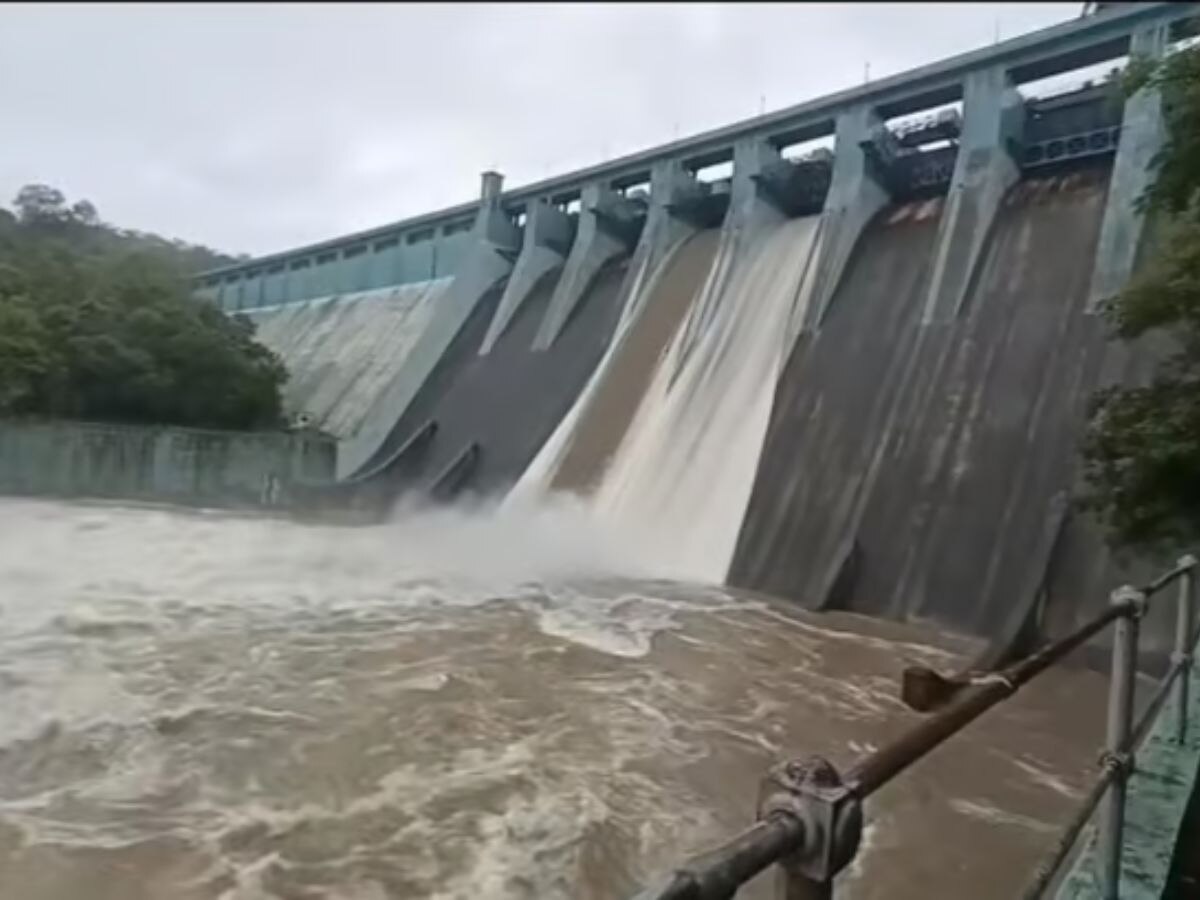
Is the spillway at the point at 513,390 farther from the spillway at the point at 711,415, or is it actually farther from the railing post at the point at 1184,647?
the railing post at the point at 1184,647

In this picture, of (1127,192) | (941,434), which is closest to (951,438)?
(941,434)

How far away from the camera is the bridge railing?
0.67m

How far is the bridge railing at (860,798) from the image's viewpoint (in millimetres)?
667

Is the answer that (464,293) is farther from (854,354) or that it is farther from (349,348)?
(854,354)

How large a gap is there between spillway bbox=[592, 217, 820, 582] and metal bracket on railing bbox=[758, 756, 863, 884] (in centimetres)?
775

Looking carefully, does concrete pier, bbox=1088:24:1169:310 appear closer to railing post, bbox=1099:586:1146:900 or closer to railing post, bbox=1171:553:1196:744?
railing post, bbox=1171:553:1196:744

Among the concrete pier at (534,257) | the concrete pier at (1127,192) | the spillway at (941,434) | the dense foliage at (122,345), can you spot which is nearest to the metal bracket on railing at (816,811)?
the spillway at (941,434)

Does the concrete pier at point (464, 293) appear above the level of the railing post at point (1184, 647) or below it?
above

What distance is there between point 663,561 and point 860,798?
322 inches

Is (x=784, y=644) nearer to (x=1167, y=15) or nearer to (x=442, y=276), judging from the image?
(x=1167, y=15)

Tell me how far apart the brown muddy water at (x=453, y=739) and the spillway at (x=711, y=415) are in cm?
130

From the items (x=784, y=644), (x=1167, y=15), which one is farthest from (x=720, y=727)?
(x=1167, y=15)

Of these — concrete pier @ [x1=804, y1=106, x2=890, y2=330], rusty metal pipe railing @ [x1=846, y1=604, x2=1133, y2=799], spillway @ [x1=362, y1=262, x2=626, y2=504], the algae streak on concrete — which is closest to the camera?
rusty metal pipe railing @ [x1=846, y1=604, x2=1133, y2=799]


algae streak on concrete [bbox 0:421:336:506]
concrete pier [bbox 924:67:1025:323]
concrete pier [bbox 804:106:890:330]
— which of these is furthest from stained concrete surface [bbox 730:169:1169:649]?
algae streak on concrete [bbox 0:421:336:506]
